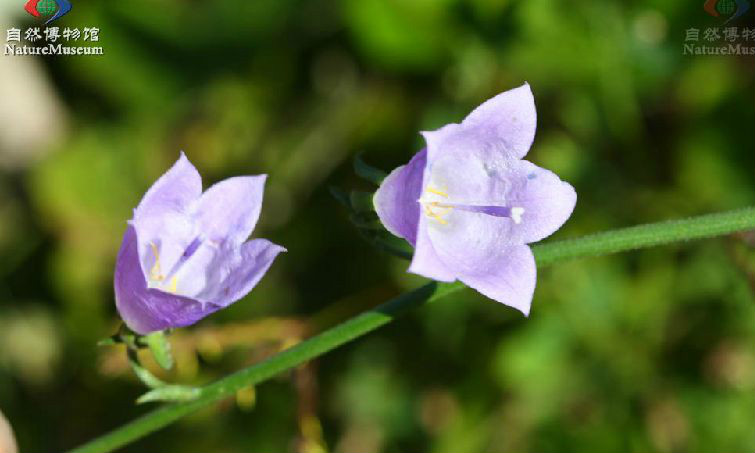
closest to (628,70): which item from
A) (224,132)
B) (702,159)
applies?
(702,159)

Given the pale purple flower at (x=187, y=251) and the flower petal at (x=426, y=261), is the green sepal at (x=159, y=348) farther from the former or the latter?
the flower petal at (x=426, y=261)

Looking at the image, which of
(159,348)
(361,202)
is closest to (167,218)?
(159,348)

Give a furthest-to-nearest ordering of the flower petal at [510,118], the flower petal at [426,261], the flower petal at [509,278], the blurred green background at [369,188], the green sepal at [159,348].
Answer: the blurred green background at [369,188] → the green sepal at [159,348] → the flower petal at [510,118] → the flower petal at [509,278] → the flower petal at [426,261]

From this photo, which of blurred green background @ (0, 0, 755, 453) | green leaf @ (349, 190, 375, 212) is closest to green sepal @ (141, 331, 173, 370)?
green leaf @ (349, 190, 375, 212)

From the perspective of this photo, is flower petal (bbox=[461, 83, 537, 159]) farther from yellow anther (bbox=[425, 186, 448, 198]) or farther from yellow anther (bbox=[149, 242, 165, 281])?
yellow anther (bbox=[149, 242, 165, 281])

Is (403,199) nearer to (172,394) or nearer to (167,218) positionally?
(167,218)

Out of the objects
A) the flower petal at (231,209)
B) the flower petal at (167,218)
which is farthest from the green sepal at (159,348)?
the flower petal at (231,209)
